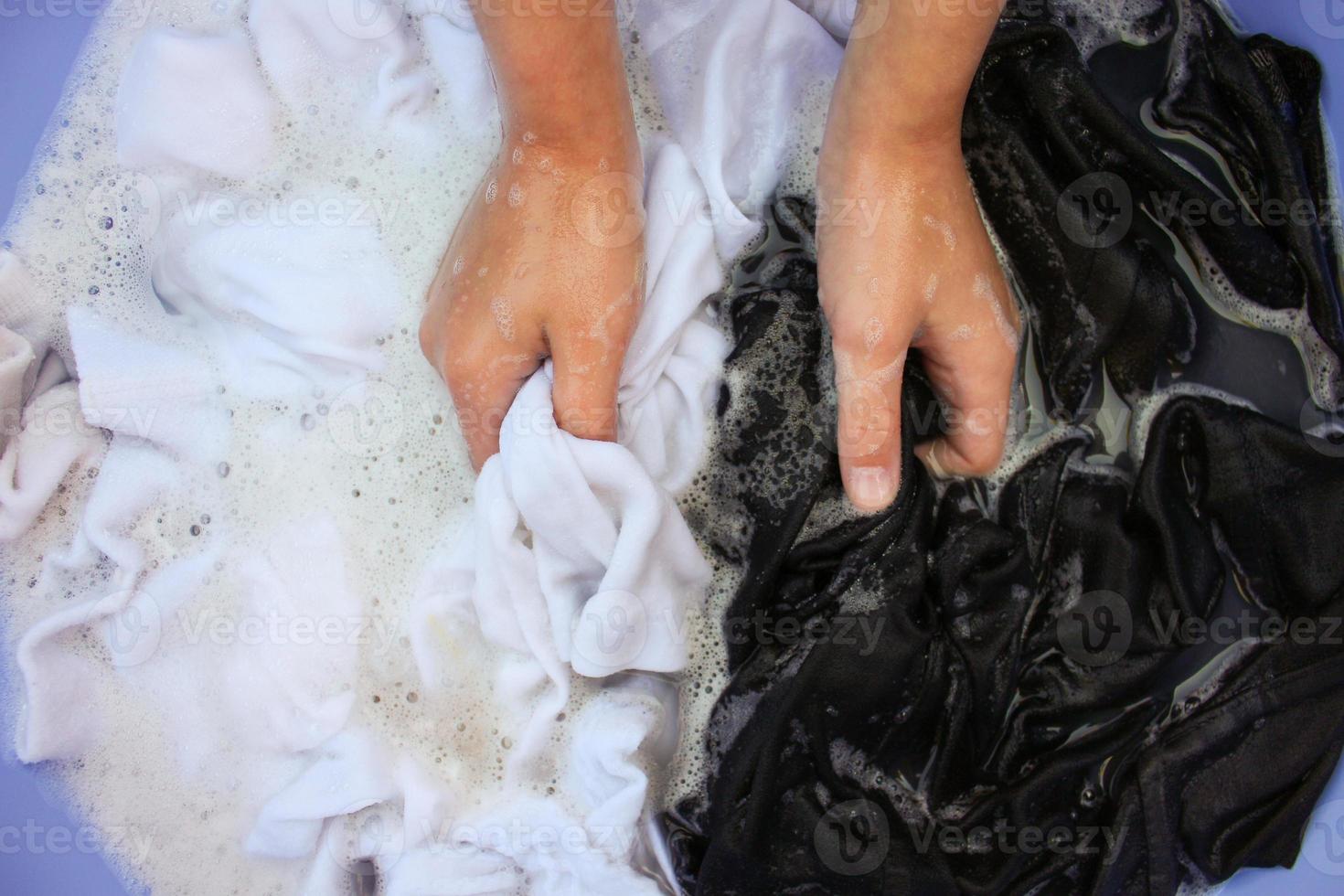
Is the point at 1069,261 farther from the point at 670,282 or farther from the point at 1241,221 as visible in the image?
the point at 670,282

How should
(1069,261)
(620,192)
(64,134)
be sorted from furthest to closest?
(64,134) → (1069,261) → (620,192)

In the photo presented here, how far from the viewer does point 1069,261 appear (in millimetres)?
989

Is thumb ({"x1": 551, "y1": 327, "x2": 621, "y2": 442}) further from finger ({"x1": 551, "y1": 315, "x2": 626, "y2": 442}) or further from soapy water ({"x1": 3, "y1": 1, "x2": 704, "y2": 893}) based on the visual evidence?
soapy water ({"x1": 3, "y1": 1, "x2": 704, "y2": 893})

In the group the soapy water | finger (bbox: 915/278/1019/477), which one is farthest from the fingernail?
the soapy water

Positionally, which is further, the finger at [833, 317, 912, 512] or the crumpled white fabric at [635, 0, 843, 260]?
the crumpled white fabric at [635, 0, 843, 260]

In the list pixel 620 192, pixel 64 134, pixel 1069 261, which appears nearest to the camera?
pixel 620 192

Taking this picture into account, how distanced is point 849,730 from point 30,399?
94 cm

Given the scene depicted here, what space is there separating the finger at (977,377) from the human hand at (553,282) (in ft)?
0.96

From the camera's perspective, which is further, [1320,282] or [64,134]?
[64,134]

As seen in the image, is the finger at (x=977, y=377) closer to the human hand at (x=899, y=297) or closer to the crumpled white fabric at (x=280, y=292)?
the human hand at (x=899, y=297)

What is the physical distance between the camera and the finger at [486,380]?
87 centimetres

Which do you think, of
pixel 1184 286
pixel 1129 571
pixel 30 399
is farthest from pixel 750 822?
pixel 30 399

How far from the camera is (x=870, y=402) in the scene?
0.86 meters

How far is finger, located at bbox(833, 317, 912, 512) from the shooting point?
33.8 inches
